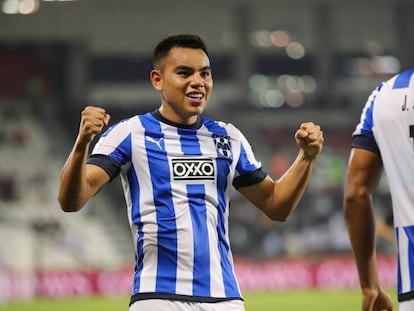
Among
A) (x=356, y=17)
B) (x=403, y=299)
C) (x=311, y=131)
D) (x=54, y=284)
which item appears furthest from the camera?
(x=356, y=17)

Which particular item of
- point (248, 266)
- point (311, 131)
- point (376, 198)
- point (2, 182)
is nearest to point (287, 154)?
point (376, 198)

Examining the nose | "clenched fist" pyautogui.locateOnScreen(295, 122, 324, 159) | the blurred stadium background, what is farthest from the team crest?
the blurred stadium background

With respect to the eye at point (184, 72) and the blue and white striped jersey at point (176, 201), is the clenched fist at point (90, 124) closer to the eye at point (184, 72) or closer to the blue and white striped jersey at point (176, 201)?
the blue and white striped jersey at point (176, 201)

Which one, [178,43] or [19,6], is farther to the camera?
[19,6]

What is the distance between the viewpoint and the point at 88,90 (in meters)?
28.5

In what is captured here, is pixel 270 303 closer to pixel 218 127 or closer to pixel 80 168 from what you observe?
pixel 218 127

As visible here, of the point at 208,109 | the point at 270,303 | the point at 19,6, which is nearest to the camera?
the point at 270,303

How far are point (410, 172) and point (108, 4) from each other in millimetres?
24446

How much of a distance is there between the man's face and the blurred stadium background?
1751 cm

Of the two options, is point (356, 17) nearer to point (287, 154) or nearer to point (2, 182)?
point (287, 154)

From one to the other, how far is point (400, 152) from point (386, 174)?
3.7 inches

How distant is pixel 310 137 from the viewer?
438cm

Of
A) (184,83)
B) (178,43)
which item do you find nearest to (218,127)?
(184,83)

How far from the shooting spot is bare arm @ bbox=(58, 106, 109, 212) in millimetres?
4066
